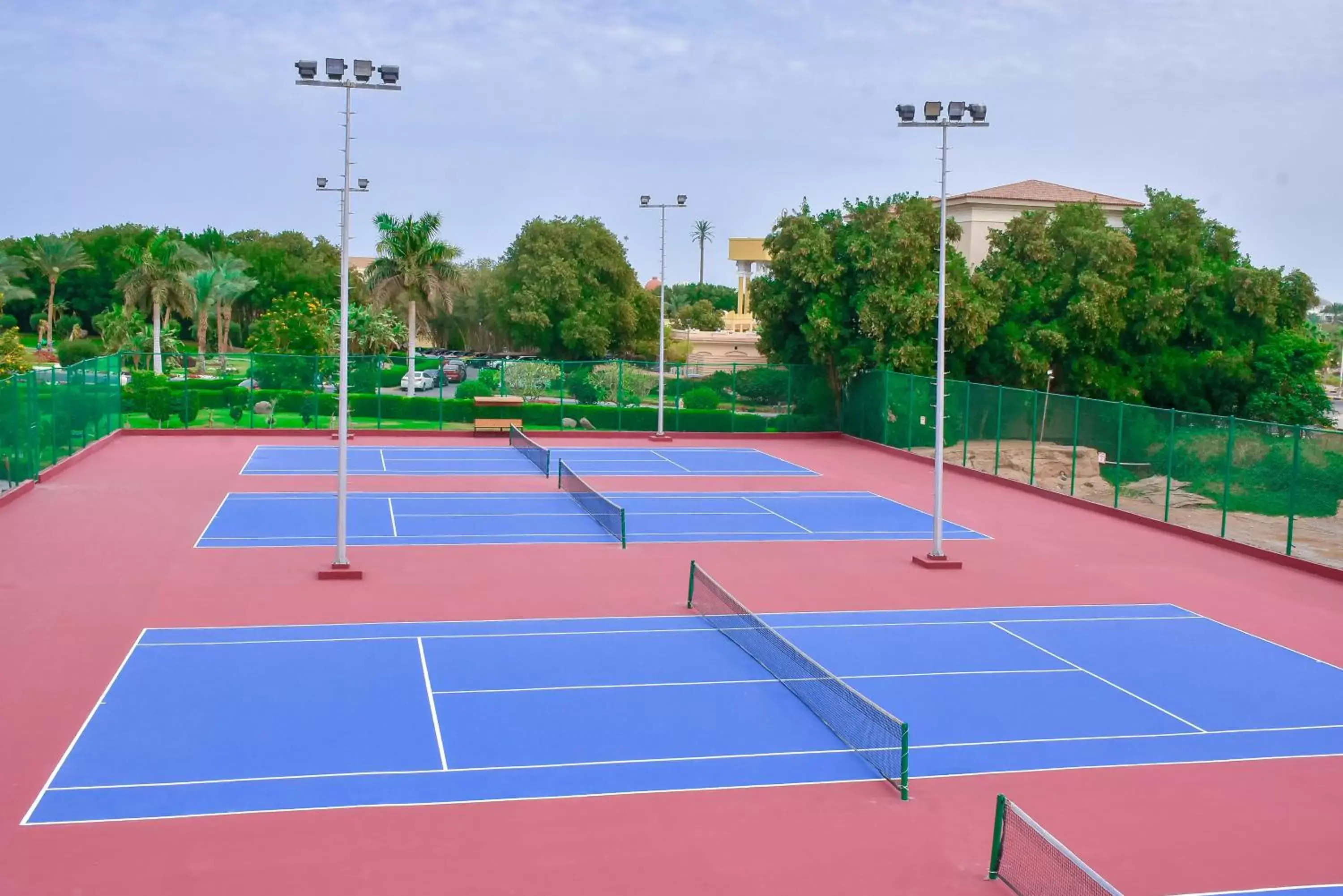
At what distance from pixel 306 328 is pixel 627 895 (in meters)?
50.4

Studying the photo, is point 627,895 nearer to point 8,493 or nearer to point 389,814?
point 389,814

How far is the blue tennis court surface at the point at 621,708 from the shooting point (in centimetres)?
1120

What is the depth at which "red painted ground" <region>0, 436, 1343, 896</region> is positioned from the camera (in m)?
9.49

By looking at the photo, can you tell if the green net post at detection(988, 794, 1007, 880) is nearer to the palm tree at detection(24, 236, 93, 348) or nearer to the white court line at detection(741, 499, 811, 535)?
the white court line at detection(741, 499, 811, 535)

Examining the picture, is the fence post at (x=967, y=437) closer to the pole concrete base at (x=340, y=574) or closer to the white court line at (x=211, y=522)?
the white court line at (x=211, y=522)

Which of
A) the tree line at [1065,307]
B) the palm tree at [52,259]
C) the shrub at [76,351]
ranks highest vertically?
the palm tree at [52,259]

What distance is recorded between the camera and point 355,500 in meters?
27.0

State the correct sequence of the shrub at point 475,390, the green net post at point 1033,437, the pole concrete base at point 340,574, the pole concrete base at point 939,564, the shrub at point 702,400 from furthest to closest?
the shrub at point 475,390, the shrub at point 702,400, the green net post at point 1033,437, the pole concrete base at point 939,564, the pole concrete base at point 340,574

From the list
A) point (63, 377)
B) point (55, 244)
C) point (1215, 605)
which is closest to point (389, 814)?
point (1215, 605)

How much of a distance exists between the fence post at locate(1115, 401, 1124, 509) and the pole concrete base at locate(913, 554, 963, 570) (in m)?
8.15

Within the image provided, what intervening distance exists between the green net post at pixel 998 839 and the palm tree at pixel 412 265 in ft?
169

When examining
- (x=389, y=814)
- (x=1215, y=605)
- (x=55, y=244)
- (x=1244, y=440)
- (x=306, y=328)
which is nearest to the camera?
(x=389, y=814)

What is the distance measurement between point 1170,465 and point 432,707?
60.6 feet

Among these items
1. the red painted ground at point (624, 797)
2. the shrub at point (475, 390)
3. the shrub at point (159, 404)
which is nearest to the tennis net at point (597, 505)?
the red painted ground at point (624, 797)
